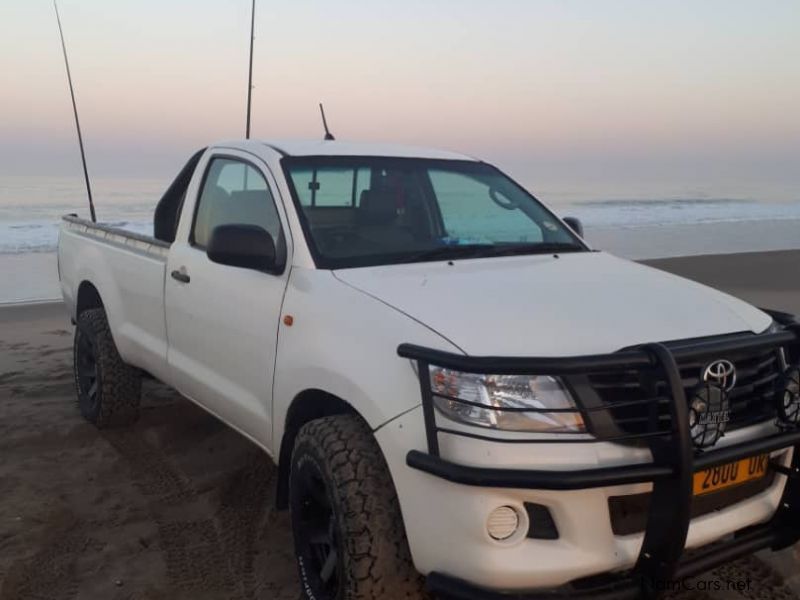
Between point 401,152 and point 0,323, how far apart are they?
250 inches

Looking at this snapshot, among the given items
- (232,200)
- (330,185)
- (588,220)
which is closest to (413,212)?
(330,185)

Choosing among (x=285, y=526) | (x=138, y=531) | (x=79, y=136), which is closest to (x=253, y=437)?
(x=285, y=526)

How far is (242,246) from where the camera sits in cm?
306

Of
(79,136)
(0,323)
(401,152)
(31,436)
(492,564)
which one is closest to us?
(492,564)

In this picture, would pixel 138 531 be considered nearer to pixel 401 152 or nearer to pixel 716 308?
pixel 401 152

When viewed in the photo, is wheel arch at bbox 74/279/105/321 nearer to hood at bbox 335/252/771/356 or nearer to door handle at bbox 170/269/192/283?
door handle at bbox 170/269/192/283

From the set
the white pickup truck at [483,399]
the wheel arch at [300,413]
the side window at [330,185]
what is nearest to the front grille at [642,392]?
the white pickup truck at [483,399]

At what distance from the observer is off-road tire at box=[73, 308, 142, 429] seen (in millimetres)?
4930

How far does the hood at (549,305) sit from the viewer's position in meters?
2.38

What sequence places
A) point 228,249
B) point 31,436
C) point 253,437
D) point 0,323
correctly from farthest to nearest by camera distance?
point 0,323, point 31,436, point 253,437, point 228,249

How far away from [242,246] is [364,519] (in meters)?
1.17

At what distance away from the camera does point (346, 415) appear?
2.72 metres

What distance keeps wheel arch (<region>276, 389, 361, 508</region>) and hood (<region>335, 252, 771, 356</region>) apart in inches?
16.4

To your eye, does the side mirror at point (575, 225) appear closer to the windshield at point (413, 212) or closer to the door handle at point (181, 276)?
the windshield at point (413, 212)
